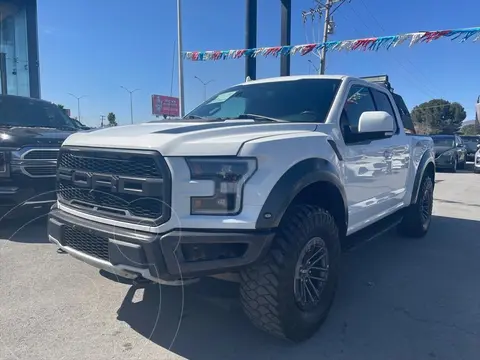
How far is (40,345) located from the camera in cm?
267

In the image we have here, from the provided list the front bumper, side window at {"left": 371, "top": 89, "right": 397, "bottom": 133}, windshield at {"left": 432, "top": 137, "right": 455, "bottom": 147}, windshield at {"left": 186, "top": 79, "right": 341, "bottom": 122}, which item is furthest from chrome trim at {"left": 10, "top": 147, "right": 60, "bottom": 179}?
windshield at {"left": 432, "top": 137, "right": 455, "bottom": 147}

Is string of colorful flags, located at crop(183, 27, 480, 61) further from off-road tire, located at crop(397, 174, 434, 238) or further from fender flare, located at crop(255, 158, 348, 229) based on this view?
fender flare, located at crop(255, 158, 348, 229)

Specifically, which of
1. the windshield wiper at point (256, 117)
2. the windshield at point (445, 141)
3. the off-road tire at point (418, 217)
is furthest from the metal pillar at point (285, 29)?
the windshield wiper at point (256, 117)

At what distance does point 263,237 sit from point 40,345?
172 centimetres

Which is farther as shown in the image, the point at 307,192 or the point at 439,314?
the point at 439,314

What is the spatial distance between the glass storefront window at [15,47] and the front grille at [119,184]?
15.0m

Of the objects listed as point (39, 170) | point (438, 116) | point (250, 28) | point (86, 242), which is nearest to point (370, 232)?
point (86, 242)

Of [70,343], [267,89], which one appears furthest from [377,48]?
[70,343]

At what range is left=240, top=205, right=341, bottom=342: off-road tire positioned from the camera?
2418 millimetres

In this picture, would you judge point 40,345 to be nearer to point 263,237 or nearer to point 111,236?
point 111,236

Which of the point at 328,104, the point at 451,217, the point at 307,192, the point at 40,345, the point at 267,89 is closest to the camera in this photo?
the point at 40,345

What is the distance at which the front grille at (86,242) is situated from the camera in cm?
251

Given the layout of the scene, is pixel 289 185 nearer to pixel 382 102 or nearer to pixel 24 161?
pixel 382 102

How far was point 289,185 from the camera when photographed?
246 cm
